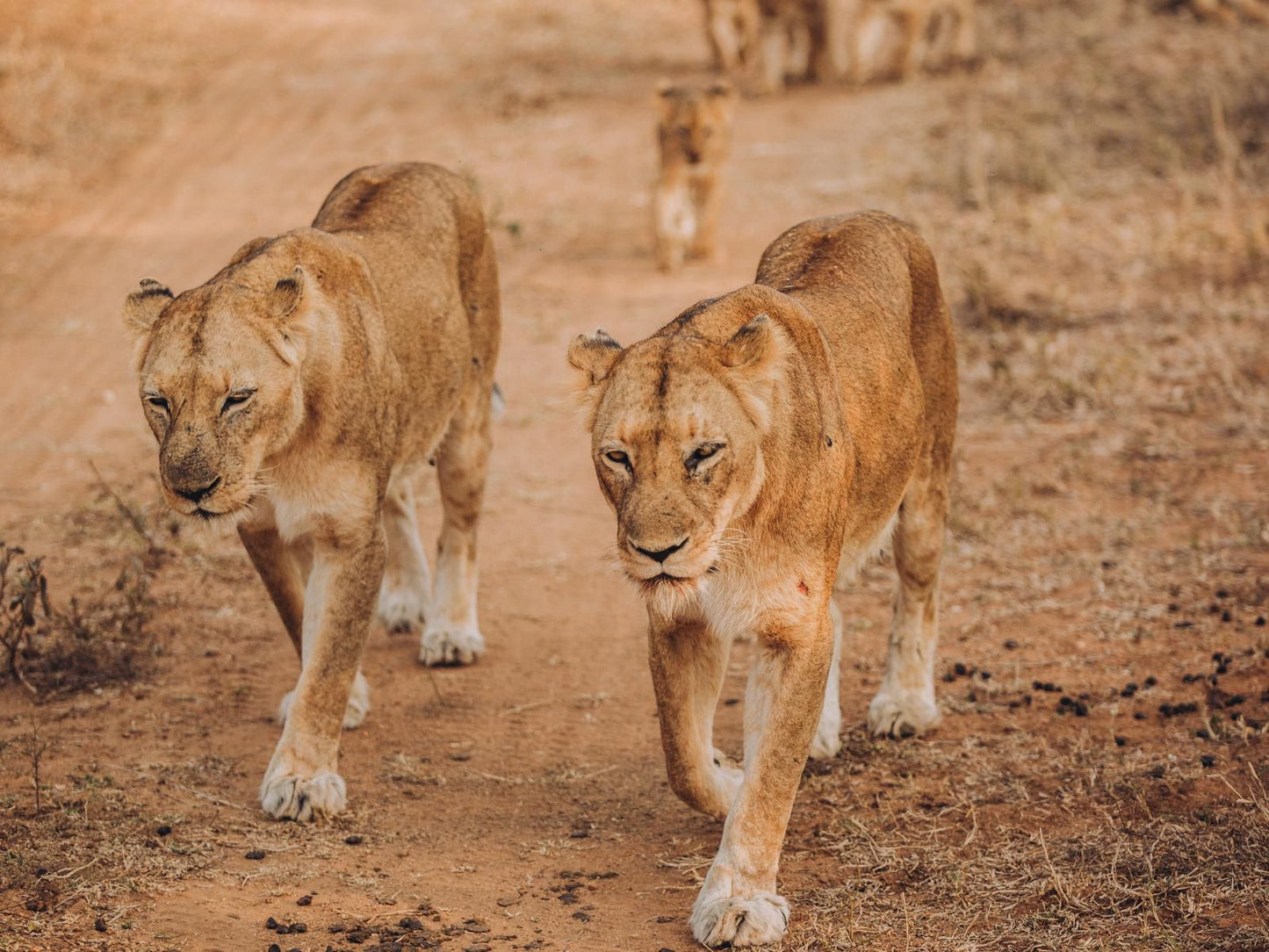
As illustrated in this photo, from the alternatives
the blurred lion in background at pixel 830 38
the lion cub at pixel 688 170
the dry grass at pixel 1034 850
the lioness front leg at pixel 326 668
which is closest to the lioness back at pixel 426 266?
the lioness front leg at pixel 326 668

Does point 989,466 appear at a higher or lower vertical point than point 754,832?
lower

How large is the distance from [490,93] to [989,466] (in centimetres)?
988

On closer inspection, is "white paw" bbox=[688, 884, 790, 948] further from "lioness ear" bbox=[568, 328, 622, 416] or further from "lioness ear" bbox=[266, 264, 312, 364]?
"lioness ear" bbox=[266, 264, 312, 364]

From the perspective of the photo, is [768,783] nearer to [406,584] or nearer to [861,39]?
[406,584]

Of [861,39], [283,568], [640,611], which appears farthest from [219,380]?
[861,39]

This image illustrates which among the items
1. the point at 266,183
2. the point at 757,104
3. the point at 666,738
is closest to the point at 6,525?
the point at 666,738

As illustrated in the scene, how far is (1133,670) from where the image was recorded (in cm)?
575

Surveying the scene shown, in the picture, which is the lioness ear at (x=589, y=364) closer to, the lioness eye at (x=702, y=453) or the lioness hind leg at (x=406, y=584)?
the lioness eye at (x=702, y=453)

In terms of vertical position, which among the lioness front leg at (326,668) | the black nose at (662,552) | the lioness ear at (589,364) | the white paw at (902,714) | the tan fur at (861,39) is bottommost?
the tan fur at (861,39)

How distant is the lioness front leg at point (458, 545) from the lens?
6293mm

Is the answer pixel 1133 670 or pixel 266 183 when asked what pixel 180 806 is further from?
pixel 266 183

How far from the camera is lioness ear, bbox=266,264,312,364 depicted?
→ 4.71 metres

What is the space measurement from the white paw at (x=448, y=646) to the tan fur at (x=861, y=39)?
11.8 m

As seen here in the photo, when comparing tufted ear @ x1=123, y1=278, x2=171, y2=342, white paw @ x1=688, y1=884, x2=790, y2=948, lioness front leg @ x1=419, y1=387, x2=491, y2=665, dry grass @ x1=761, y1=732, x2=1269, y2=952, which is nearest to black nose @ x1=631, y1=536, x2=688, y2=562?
white paw @ x1=688, y1=884, x2=790, y2=948
